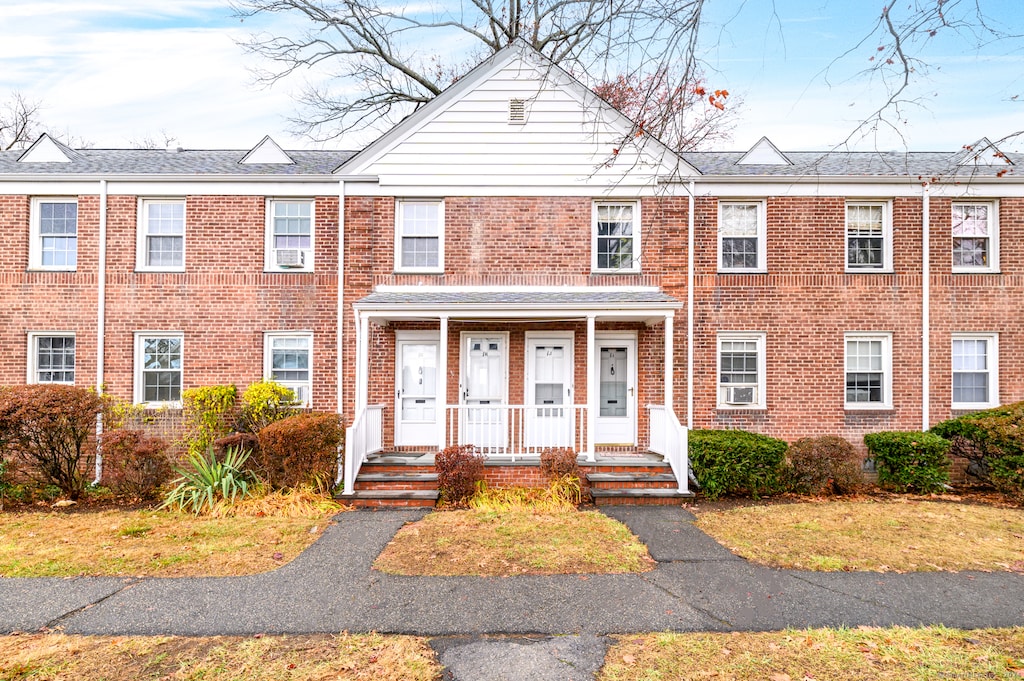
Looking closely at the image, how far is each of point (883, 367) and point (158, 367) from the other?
551 inches

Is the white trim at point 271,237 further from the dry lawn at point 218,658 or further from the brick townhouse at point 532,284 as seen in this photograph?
the dry lawn at point 218,658

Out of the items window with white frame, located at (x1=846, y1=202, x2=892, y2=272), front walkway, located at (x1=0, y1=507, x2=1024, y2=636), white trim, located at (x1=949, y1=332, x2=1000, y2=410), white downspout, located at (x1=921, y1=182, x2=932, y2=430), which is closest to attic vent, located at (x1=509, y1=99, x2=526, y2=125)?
window with white frame, located at (x1=846, y1=202, x2=892, y2=272)

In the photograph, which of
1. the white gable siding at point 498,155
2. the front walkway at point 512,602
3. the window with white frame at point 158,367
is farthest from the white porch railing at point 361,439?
the white gable siding at point 498,155

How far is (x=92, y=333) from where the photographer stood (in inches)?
425

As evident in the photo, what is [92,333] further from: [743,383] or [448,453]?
[743,383]

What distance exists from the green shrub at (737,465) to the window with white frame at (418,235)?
5.96 metres

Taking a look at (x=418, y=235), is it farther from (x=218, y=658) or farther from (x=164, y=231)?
(x=218, y=658)

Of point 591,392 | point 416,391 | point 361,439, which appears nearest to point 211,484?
point 361,439

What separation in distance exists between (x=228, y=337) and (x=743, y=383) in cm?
996

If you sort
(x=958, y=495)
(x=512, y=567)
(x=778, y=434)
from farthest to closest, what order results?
(x=778, y=434)
(x=958, y=495)
(x=512, y=567)

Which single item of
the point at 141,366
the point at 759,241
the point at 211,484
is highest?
the point at 759,241

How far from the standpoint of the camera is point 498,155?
10.8 m

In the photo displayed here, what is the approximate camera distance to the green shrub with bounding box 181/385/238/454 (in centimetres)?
974

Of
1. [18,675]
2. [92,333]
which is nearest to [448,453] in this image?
[18,675]
